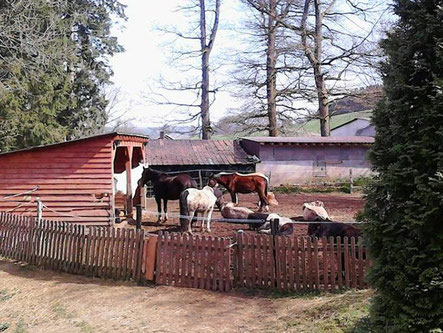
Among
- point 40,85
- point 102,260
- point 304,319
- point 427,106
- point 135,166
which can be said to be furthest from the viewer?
point 40,85

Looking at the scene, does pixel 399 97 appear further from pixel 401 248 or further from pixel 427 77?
pixel 401 248

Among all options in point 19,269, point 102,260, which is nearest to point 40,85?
point 19,269

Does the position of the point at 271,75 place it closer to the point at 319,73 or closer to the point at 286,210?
the point at 319,73

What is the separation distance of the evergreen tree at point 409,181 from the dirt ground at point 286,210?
210 inches

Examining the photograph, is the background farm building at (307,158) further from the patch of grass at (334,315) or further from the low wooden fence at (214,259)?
the patch of grass at (334,315)

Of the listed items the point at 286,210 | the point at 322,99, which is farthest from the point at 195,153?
the point at 322,99

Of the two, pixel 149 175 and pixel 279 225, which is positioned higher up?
pixel 149 175

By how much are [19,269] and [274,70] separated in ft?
73.5

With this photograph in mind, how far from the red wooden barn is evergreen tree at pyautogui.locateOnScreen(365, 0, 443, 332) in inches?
412

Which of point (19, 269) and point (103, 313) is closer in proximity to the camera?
point (103, 313)

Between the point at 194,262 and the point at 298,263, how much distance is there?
6.12 ft

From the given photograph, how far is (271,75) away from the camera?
2806 cm

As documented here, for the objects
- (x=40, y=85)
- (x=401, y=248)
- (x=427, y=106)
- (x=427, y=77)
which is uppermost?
(x=40, y=85)

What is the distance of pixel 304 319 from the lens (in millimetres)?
5605
